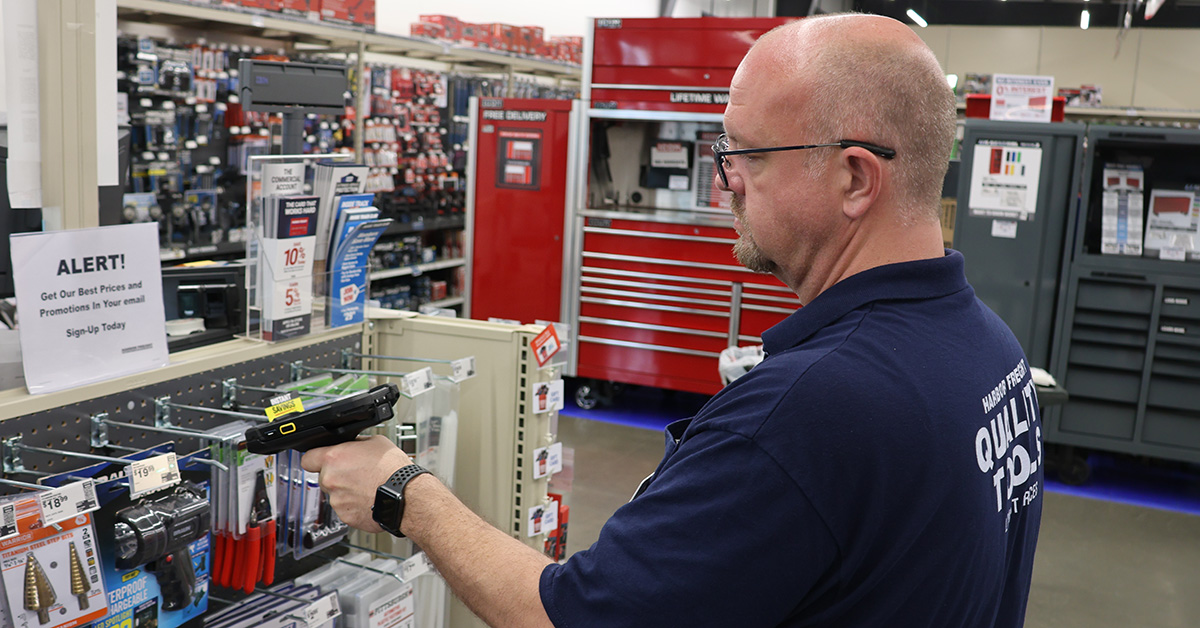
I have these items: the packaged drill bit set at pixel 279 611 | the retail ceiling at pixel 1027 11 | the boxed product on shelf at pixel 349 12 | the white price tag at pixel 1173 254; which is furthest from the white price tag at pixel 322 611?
the retail ceiling at pixel 1027 11

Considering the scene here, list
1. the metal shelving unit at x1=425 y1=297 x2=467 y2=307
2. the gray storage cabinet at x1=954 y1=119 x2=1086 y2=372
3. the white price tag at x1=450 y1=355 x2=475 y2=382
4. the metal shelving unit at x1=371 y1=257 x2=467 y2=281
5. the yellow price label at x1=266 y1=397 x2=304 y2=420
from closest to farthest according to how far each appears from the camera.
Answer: the yellow price label at x1=266 y1=397 x2=304 y2=420
the white price tag at x1=450 y1=355 x2=475 y2=382
the gray storage cabinet at x1=954 y1=119 x2=1086 y2=372
the metal shelving unit at x1=371 y1=257 x2=467 y2=281
the metal shelving unit at x1=425 y1=297 x2=467 y2=307

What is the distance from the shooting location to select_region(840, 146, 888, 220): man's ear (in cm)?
99

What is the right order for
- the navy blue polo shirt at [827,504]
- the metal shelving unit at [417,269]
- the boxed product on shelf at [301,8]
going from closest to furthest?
the navy blue polo shirt at [827,504] < the boxed product on shelf at [301,8] < the metal shelving unit at [417,269]

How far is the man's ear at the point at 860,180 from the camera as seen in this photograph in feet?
3.26

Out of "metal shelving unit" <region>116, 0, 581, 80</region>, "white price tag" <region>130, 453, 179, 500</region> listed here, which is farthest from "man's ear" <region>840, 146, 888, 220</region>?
"metal shelving unit" <region>116, 0, 581, 80</region>

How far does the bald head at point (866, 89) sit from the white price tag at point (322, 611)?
1330mm

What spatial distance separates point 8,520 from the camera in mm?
1272

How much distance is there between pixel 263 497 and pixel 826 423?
4.00 ft

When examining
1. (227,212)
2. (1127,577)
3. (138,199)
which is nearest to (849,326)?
(1127,577)

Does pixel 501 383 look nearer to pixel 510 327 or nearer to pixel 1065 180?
pixel 510 327

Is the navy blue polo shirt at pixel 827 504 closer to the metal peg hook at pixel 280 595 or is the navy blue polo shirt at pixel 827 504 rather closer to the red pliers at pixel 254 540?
the red pliers at pixel 254 540

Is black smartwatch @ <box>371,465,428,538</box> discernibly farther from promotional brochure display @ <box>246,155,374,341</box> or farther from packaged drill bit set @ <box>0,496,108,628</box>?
promotional brochure display @ <box>246,155,374,341</box>

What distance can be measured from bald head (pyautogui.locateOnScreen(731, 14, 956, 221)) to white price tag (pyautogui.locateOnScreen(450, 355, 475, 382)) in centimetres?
123

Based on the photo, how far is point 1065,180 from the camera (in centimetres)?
486
